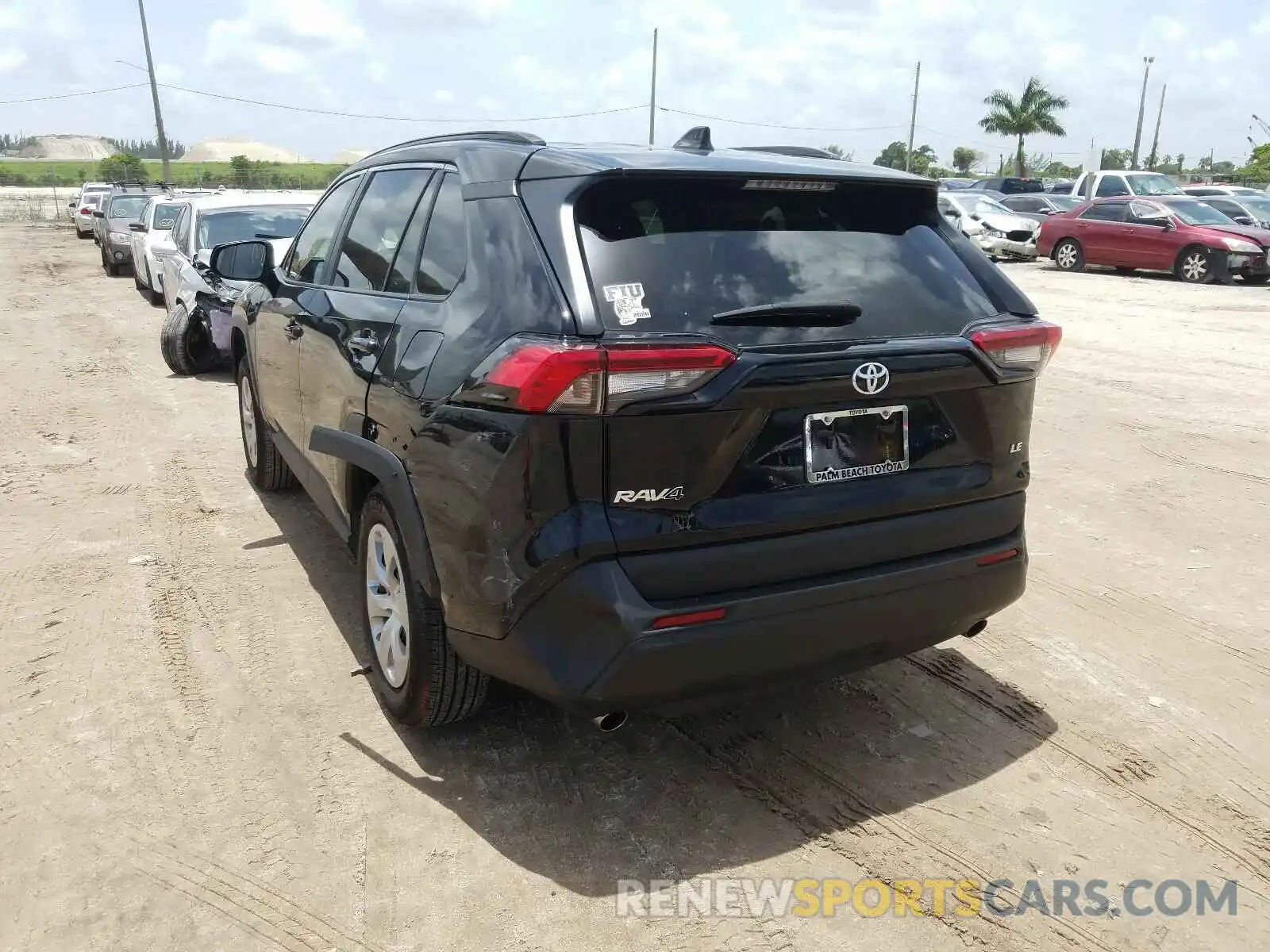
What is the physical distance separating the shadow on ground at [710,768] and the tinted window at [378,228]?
4.83ft

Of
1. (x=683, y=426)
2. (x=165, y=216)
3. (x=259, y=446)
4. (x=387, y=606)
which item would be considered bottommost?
(x=259, y=446)

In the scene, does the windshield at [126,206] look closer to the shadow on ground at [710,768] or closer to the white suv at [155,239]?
the white suv at [155,239]

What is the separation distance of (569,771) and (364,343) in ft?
5.27

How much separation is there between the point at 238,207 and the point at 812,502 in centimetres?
1057

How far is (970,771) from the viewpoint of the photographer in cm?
333

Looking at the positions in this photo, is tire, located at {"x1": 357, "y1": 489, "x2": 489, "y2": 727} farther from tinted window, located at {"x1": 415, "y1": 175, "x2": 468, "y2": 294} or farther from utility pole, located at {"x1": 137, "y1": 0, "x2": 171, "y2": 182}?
utility pole, located at {"x1": 137, "y1": 0, "x2": 171, "y2": 182}

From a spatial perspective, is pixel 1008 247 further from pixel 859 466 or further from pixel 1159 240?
pixel 859 466

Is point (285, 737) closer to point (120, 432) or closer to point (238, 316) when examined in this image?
point (238, 316)

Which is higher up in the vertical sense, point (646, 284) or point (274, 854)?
point (646, 284)

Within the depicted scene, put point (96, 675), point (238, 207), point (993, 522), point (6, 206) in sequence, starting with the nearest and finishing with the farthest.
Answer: point (993, 522), point (96, 675), point (238, 207), point (6, 206)

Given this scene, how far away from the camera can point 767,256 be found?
9.57 ft

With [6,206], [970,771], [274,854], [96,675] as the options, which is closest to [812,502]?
[970,771]

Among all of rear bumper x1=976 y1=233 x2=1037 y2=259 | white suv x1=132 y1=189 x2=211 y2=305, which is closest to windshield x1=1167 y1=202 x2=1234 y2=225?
rear bumper x1=976 y1=233 x2=1037 y2=259

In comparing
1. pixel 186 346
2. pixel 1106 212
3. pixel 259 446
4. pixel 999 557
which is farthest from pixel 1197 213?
pixel 999 557
